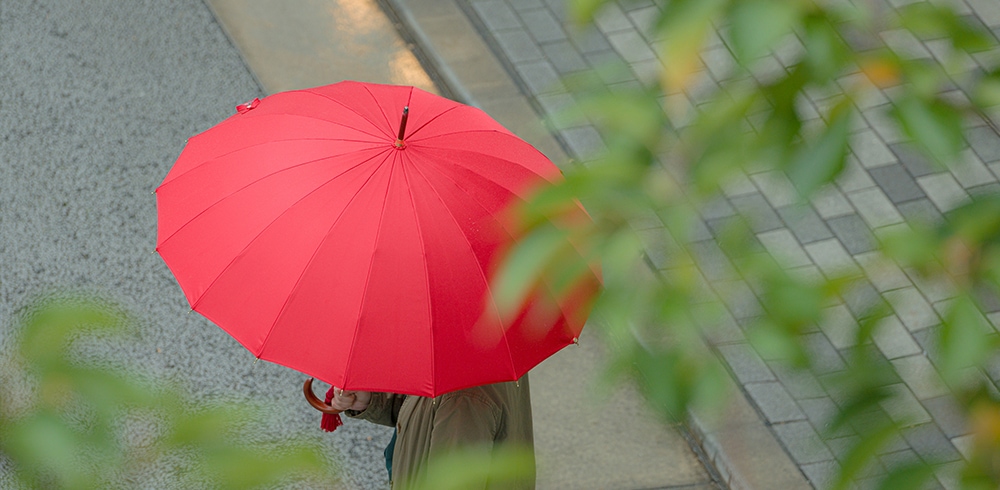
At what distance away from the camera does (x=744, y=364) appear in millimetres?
4848

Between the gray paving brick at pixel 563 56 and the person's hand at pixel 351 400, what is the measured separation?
9.99ft

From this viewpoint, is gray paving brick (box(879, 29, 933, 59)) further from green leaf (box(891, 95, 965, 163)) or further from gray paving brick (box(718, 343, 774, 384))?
gray paving brick (box(718, 343, 774, 384))

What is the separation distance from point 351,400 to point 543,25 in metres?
3.47

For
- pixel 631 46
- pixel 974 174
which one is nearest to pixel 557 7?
pixel 631 46

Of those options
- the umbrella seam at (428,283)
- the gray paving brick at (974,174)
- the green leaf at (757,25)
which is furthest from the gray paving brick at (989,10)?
the green leaf at (757,25)

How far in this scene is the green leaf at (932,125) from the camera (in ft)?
3.72

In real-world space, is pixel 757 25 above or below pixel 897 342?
above

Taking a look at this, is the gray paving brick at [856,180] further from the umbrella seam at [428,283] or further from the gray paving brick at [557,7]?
the umbrella seam at [428,283]

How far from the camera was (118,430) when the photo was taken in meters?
1.31

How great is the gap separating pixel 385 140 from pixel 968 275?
2.20 metres

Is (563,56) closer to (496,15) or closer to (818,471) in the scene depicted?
(496,15)

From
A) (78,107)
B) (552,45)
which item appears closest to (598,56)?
(552,45)

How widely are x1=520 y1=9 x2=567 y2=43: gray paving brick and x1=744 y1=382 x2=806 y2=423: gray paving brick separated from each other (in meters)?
2.40

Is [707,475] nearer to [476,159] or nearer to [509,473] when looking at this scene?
[476,159]
